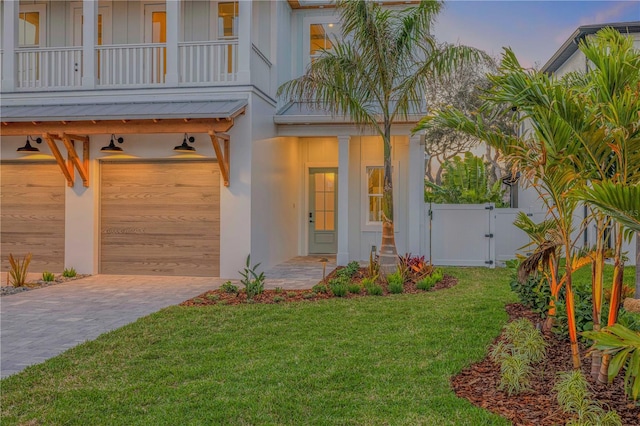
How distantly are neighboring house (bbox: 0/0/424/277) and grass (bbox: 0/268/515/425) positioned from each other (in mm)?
3831

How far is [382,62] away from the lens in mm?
9172

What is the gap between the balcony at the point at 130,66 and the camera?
10672 mm

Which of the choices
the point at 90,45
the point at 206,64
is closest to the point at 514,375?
the point at 206,64

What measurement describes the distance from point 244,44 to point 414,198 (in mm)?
5409

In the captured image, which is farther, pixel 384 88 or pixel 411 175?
pixel 411 175

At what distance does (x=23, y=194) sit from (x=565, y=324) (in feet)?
37.3

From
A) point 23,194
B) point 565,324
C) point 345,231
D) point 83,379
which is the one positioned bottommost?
point 83,379

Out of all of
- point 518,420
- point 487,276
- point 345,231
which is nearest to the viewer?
point 518,420

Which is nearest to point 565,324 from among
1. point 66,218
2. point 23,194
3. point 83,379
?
point 83,379

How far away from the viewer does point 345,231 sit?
39.4ft

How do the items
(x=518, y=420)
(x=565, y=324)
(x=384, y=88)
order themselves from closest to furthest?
(x=518, y=420)
(x=565, y=324)
(x=384, y=88)

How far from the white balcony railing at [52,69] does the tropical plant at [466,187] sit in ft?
31.7

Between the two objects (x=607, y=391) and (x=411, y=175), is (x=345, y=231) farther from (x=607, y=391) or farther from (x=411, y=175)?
(x=607, y=391)

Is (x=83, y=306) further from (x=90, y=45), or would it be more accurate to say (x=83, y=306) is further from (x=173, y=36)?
(x=90, y=45)
